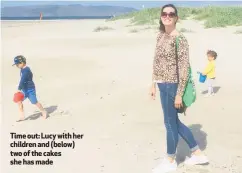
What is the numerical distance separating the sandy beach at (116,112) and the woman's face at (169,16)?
2.01 metres

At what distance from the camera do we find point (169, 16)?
18.1 feet

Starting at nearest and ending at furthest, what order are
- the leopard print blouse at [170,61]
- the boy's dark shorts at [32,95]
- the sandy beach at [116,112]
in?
1. the leopard print blouse at [170,61]
2. the sandy beach at [116,112]
3. the boy's dark shorts at [32,95]

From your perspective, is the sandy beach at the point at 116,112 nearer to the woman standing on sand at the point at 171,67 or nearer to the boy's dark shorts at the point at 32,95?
the boy's dark shorts at the point at 32,95

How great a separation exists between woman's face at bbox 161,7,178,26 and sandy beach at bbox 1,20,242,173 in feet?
6.59

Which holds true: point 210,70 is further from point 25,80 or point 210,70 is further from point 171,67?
point 171,67

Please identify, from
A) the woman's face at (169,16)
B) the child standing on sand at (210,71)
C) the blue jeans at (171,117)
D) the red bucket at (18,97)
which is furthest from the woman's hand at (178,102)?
the child standing on sand at (210,71)

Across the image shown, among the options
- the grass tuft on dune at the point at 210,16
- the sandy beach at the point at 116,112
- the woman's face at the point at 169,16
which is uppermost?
the grass tuft on dune at the point at 210,16

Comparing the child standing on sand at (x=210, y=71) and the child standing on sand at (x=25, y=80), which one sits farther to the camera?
the child standing on sand at (x=210, y=71)

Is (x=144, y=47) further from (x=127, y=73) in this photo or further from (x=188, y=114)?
(x=188, y=114)

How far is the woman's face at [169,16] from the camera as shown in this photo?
18.1 feet

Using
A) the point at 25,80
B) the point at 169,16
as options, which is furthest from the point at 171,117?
the point at 25,80

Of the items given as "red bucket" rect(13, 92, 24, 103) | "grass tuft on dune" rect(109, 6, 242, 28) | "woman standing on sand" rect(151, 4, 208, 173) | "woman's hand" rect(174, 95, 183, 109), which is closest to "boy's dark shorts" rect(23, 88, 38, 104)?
"red bucket" rect(13, 92, 24, 103)

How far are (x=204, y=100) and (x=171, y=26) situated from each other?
4.54 meters

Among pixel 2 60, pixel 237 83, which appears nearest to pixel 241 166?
pixel 237 83
